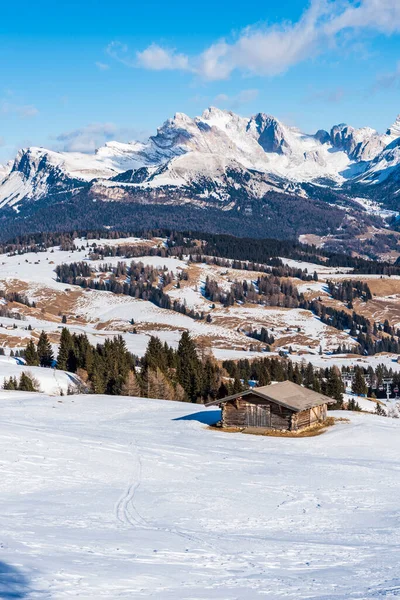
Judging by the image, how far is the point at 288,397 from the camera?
58.0m

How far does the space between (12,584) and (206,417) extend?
46.3 metres

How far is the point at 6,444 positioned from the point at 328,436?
80.1 feet

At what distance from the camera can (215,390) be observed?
97.4 m

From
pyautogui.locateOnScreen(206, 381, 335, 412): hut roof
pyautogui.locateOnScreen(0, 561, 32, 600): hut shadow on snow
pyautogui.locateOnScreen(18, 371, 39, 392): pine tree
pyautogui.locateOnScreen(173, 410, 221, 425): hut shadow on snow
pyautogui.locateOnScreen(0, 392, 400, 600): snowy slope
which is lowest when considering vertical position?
pyautogui.locateOnScreen(0, 392, 400, 600): snowy slope

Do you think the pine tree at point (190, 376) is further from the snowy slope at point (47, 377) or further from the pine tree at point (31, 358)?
the pine tree at point (31, 358)

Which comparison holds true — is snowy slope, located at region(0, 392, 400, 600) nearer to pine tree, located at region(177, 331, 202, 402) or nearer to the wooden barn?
the wooden barn

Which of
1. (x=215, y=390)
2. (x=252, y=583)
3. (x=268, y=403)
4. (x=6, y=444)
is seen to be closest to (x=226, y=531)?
(x=252, y=583)

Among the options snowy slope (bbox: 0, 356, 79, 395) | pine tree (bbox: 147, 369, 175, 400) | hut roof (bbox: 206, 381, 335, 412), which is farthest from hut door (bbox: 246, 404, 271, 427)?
snowy slope (bbox: 0, 356, 79, 395)

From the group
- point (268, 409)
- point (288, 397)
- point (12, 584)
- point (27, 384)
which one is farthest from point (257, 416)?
point (12, 584)

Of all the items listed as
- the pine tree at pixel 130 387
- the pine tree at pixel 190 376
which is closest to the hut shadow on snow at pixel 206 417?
the pine tree at pixel 130 387

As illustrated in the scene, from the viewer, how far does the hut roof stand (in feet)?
185

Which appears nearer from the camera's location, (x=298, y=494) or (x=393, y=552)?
(x=393, y=552)

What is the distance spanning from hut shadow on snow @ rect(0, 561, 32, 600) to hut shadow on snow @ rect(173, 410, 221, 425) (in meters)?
42.6

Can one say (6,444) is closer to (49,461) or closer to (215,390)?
(49,461)
